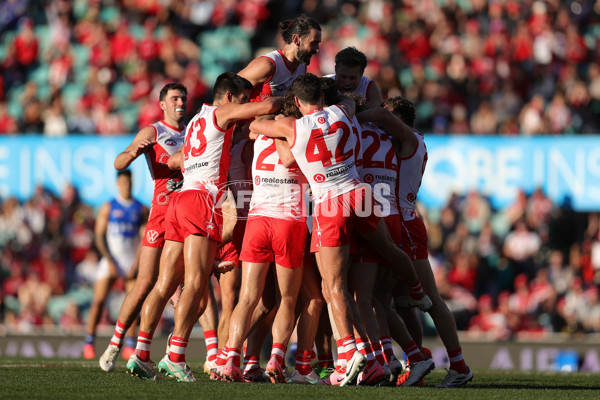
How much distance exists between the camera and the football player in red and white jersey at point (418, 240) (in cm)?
930

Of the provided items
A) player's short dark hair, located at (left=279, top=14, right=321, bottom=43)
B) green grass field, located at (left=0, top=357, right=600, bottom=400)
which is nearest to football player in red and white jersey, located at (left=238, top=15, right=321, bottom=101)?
player's short dark hair, located at (left=279, top=14, right=321, bottom=43)

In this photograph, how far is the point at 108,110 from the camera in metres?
19.5

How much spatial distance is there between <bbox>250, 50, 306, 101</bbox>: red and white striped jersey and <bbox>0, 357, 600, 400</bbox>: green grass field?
3.03 metres

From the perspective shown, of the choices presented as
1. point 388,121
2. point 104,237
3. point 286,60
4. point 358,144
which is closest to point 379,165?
point 388,121

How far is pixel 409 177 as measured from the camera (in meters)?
9.67

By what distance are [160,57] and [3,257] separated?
523 centimetres

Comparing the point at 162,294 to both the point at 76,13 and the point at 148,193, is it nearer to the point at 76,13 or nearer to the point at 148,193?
Answer: the point at 148,193

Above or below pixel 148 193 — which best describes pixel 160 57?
above

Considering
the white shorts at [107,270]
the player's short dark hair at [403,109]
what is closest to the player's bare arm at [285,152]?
the player's short dark hair at [403,109]

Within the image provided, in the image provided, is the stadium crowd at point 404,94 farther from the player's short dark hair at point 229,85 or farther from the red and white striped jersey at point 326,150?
the player's short dark hair at point 229,85

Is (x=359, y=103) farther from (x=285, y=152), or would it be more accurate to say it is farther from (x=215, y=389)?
(x=215, y=389)

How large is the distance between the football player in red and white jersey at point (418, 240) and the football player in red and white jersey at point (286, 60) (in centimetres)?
102

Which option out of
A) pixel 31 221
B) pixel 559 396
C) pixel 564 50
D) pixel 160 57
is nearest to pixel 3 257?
pixel 31 221

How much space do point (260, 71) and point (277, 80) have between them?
0.87 ft
